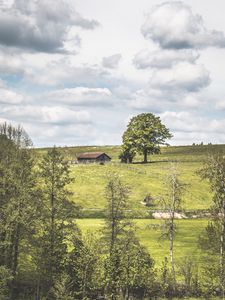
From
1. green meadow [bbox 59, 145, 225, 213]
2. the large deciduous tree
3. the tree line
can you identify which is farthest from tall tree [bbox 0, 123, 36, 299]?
the large deciduous tree

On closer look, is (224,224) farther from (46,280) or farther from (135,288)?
(46,280)

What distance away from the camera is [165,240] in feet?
213

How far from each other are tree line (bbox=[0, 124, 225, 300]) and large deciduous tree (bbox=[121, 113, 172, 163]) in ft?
296

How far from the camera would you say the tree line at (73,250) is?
4381cm

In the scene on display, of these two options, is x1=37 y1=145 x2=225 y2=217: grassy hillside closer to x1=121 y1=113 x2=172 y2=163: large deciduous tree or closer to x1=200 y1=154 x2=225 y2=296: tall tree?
x1=121 y1=113 x2=172 y2=163: large deciduous tree

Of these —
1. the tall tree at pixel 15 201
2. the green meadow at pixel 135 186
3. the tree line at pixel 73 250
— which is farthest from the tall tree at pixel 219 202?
the green meadow at pixel 135 186

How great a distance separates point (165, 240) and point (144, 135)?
76.4m

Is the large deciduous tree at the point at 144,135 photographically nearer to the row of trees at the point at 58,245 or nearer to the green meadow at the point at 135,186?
the green meadow at the point at 135,186

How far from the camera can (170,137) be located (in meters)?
142

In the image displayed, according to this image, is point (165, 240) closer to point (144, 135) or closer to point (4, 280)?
point (4, 280)

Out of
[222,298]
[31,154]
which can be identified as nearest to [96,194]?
[31,154]

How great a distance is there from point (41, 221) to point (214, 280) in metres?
20.4

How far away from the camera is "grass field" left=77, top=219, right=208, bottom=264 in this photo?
57469 millimetres

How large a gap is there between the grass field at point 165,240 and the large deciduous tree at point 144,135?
59.0 meters
